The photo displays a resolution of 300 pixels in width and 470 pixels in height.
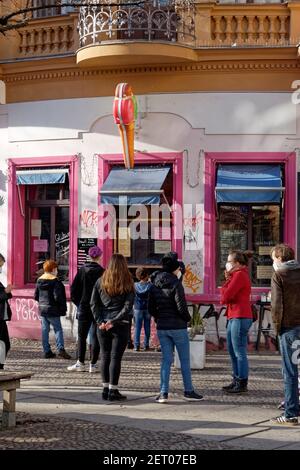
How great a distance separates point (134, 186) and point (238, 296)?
5.11 meters

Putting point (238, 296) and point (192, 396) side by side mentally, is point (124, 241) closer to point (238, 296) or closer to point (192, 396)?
point (238, 296)

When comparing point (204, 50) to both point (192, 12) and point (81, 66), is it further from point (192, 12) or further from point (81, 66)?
point (81, 66)

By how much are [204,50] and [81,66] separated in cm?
227

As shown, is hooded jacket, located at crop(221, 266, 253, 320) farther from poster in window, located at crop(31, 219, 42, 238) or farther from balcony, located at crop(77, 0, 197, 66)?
poster in window, located at crop(31, 219, 42, 238)

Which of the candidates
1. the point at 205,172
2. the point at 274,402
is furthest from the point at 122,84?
the point at 274,402

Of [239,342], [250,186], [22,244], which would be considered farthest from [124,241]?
[239,342]

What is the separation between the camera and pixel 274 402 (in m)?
10.4

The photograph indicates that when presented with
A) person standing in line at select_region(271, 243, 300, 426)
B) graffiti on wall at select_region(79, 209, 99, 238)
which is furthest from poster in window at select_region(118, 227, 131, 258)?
person standing in line at select_region(271, 243, 300, 426)

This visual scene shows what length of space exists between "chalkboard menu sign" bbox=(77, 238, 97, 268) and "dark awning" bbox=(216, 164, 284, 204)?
8.24ft

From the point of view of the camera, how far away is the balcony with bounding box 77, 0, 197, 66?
15.0 metres

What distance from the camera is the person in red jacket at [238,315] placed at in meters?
10.8

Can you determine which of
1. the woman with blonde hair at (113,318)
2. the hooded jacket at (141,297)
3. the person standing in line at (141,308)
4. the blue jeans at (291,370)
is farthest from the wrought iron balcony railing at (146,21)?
the blue jeans at (291,370)

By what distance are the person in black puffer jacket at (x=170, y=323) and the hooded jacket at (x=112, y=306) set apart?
278 millimetres

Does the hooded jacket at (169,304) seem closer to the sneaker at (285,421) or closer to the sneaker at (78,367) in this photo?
the sneaker at (285,421)
